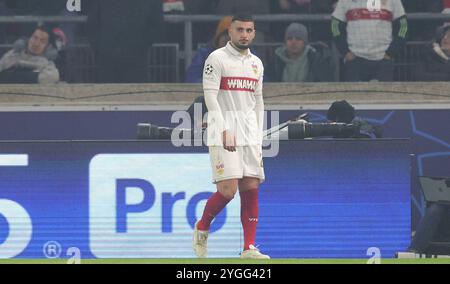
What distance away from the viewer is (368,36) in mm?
17344

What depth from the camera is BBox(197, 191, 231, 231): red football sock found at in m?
13.3

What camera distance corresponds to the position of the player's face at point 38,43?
56.2ft

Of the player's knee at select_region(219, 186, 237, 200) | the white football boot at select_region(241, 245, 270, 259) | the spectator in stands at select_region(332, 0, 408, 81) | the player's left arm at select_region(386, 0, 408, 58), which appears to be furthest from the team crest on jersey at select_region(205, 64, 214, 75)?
the player's left arm at select_region(386, 0, 408, 58)

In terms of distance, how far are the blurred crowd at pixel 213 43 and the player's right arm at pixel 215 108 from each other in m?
3.78

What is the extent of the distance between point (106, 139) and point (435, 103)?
3454 mm

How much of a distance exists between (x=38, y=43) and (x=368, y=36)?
3.60m

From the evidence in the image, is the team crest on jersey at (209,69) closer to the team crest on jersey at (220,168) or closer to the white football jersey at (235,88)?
the white football jersey at (235,88)

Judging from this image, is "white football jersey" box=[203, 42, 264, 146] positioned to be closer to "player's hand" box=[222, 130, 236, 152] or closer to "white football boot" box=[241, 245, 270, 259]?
"player's hand" box=[222, 130, 236, 152]

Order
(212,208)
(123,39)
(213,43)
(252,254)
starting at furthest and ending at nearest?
(123,39)
(213,43)
(212,208)
(252,254)

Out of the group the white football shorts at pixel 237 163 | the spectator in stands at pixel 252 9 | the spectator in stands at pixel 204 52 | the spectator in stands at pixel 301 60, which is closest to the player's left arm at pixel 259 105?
the white football shorts at pixel 237 163

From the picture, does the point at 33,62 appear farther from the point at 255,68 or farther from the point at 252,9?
the point at 255,68

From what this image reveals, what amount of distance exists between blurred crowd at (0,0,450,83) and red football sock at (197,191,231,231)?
12.4 feet

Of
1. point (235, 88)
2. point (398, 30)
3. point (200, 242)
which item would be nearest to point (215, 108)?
point (235, 88)
